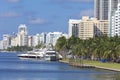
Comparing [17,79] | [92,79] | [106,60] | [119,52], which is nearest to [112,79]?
[92,79]

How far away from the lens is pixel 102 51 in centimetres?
15862

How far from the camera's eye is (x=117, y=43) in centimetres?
15150

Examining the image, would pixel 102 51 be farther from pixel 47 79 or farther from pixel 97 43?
pixel 47 79

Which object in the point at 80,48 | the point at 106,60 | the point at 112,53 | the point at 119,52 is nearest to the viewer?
the point at 119,52

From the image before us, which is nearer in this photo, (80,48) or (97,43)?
(97,43)

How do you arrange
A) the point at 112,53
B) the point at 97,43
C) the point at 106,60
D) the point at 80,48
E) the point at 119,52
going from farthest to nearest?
the point at 80,48 → the point at 97,43 → the point at 106,60 → the point at 112,53 → the point at 119,52

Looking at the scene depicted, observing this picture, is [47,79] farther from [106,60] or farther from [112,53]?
[106,60]

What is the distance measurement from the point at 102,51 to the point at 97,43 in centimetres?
1992

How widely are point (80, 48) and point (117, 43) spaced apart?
4886 cm

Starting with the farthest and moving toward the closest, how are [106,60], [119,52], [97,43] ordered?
[97,43] → [106,60] → [119,52]

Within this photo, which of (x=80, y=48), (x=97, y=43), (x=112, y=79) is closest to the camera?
(x=112, y=79)

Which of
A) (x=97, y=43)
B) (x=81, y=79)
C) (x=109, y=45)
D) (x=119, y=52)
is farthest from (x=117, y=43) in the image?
(x=81, y=79)

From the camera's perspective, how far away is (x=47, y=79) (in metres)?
84.6

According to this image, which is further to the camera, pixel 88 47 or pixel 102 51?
pixel 88 47
